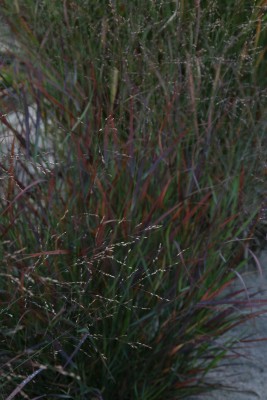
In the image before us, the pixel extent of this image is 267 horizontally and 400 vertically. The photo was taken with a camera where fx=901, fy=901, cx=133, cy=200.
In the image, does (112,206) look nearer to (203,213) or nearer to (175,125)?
(203,213)

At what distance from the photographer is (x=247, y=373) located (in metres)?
2.63

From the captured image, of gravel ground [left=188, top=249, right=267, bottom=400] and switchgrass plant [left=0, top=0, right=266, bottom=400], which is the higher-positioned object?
switchgrass plant [left=0, top=0, right=266, bottom=400]

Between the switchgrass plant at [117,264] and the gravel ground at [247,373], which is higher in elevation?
the switchgrass plant at [117,264]

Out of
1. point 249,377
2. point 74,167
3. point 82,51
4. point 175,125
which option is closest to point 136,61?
point 82,51

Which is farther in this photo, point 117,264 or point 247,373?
point 247,373

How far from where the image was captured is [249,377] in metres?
2.61

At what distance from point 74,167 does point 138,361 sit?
541 mm

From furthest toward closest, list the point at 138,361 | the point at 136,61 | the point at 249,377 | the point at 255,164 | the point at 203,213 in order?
the point at 136,61
the point at 255,164
the point at 249,377
the point at 203,213
the point at 138,361

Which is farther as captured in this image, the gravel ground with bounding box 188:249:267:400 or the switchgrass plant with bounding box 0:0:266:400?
the gravel ground with bounding box 188:249:267:400

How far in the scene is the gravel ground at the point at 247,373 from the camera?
252cm

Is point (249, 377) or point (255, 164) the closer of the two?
point (249, 377)

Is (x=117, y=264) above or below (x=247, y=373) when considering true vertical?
above

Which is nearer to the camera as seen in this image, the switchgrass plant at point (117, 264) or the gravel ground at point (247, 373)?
the switchgrass plant at point (117, 264)

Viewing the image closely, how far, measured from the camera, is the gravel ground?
2.52 metres
